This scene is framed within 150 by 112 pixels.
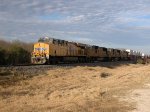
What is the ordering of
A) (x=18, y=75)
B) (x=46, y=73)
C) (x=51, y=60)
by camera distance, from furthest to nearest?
1. (x=51, y=60)
2. (x=46, y=73)
3. (x=18, y=75)

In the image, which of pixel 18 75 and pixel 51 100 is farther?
pixel 18 75

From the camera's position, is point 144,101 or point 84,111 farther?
point 144,101

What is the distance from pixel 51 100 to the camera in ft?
47.8

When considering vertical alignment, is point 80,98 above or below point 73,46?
below

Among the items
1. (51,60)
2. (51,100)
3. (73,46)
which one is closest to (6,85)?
(51,100)

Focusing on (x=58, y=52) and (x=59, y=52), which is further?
(x=59, y=52)

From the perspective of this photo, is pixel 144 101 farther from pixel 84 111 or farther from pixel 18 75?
pixel 18 75

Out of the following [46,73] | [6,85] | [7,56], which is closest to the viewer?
[6,85]

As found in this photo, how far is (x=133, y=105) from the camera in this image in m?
13.1

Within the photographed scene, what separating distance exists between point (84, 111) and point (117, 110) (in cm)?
125

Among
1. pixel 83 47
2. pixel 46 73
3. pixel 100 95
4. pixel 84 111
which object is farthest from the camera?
pixel 83 47

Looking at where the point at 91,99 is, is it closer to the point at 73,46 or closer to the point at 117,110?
the point at 117,110

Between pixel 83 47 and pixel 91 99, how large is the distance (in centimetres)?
3546

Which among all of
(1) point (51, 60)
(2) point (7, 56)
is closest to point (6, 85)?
(1) point (51, 60)
